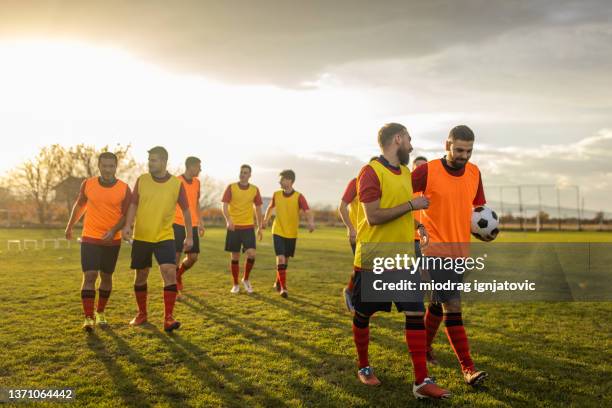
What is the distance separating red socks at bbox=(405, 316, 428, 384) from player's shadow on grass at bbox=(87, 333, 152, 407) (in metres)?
2.33

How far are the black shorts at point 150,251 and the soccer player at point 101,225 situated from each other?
42 centimetres

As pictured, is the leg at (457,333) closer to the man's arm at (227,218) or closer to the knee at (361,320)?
the knee at (361,320)

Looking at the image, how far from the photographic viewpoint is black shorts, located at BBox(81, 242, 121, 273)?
22.2 ft

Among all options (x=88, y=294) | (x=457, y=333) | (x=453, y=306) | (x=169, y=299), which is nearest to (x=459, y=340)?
(x=457, y=333)

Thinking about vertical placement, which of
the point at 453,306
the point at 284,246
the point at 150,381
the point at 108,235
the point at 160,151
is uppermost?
the point at 160,151

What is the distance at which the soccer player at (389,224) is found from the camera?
4195mm

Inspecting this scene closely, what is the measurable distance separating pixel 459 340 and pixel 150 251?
14.2 feet

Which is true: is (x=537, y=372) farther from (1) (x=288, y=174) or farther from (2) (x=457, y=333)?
(1) (x=288, y=174)

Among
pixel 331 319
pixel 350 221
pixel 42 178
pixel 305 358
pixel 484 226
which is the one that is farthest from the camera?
pixel 42 178

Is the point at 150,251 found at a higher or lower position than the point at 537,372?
higher

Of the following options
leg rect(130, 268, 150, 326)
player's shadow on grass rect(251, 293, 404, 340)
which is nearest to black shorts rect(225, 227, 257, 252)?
player's shadow on grass rect(251, 293, 404, 340)

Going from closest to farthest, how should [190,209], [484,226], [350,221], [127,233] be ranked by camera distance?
[484,226] → [127,233] → [350,221] → [190,209]

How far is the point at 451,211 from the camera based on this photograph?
464 cm

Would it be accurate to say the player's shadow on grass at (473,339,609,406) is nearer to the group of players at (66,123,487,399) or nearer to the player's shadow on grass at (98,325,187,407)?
the group of players at (66,123,487,399)
